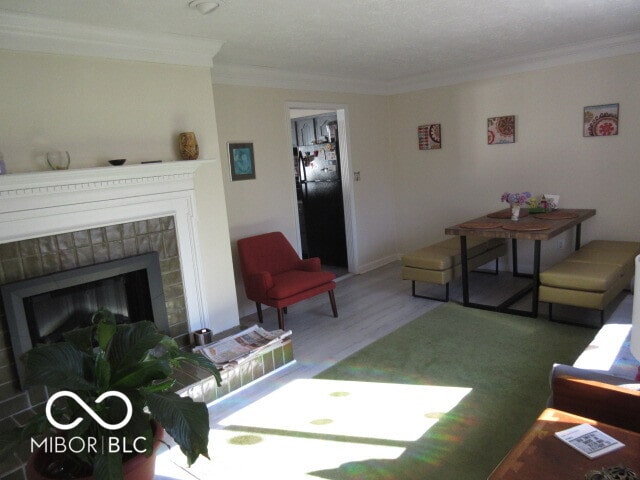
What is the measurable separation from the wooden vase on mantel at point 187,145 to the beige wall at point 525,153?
3310 millimetres

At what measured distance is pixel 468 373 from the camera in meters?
3.08

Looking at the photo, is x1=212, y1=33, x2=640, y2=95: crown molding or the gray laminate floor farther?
x1=212, y1=33, x2=640, y2=95: crown molding

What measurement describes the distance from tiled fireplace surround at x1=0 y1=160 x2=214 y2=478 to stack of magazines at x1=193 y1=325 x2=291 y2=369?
1.00ft

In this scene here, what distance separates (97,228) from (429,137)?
13.2ft

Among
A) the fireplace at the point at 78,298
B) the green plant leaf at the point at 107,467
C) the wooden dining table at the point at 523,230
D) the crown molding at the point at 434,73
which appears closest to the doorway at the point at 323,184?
the crown molding at the point at 434,73

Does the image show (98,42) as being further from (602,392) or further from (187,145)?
(602,392)

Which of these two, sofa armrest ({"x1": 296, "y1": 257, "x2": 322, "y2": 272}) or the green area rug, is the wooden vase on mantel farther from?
the green area rug

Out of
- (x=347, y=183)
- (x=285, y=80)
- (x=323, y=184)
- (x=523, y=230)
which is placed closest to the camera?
(x=523, y=230)

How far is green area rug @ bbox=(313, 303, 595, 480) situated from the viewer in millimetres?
2236

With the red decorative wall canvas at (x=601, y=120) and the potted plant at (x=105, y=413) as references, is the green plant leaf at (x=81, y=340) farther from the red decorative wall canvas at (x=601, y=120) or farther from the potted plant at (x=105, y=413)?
the red decorative wall canvas at (x=601, y=120)

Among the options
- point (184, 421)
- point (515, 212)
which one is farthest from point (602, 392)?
point (515, 212)

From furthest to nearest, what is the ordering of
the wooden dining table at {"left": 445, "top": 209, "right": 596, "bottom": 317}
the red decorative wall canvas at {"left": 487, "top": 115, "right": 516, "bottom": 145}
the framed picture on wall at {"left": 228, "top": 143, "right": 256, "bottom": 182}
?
the red decorative wall canvas at {"left": 487, "top": 115, "right": 516, "bottom": 145}
the framed picture on wall at {"left": 228, "top": 143, "right": 256, "bottom": 182}
the wooden dining table at {"left": 445, "top": 209, "right": 596, "bottom": 317}

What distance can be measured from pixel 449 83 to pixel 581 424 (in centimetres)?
452

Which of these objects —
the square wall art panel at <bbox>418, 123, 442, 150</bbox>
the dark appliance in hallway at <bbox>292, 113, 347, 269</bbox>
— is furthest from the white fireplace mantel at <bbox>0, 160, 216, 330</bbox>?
the square wall art panel at <bbox>418, 123, 442, 150</bbox>
